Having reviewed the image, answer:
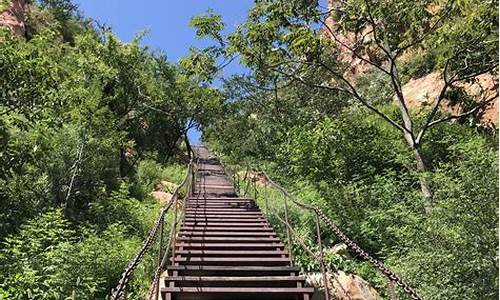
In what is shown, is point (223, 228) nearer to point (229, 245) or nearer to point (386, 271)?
point (229, 245)

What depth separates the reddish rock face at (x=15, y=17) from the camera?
98.1 ft

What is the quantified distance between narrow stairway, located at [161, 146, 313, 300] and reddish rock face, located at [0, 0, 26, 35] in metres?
24.9

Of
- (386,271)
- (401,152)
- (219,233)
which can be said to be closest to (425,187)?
(401,152)

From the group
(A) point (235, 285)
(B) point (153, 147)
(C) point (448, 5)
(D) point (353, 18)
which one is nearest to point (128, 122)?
(B) point (153, 147)

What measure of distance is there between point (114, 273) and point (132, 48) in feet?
48.6

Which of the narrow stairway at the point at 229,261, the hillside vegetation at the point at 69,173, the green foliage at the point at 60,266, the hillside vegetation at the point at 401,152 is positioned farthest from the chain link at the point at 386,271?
the hillside vegetation at the point at 69,173

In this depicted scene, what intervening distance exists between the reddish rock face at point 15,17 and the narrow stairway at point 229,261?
24911 millimetres

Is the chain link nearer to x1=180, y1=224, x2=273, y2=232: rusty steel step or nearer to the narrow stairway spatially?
the narrow stairway

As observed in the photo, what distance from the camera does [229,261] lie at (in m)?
7.05

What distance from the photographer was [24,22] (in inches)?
1335

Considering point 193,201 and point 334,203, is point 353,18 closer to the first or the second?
point 334,203

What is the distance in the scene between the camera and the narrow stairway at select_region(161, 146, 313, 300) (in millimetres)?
5859

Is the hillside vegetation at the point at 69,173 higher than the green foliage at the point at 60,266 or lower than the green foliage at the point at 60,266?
higher

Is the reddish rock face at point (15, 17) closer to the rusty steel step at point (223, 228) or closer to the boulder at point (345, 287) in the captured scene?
the rusty steel step at point (223, 228)
